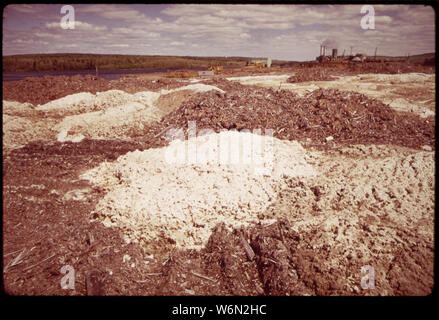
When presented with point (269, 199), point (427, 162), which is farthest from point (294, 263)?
point (427, 162)

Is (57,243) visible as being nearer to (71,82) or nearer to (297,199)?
(297,199)

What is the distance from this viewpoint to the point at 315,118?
844 centimetres

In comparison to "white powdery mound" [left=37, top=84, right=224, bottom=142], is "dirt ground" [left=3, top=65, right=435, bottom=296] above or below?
below

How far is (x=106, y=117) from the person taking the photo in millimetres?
10266

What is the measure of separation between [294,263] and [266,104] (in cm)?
646

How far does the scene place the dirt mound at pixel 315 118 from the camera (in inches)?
300

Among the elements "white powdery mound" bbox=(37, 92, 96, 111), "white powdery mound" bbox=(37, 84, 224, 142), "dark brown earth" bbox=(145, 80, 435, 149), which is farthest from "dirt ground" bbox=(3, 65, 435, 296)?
"white powdery mound" bbox=(37, 92, 96, 111)

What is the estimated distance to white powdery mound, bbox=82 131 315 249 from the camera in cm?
410

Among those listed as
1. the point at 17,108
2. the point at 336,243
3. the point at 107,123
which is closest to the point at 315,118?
the point at 336,243

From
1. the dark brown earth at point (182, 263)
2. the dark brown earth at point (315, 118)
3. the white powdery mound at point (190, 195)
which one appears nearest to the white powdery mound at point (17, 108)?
the dark brown earth at point (315, 118)

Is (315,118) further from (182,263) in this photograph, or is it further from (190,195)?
(182,263)

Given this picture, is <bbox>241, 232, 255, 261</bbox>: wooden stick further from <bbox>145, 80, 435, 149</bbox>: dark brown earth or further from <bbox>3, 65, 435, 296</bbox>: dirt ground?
<bbox>145, 80, 435, 149</bbox>: dark brown earth

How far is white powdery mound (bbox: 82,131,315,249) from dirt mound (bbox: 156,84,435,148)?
102 inches

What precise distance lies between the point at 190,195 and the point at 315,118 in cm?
595
